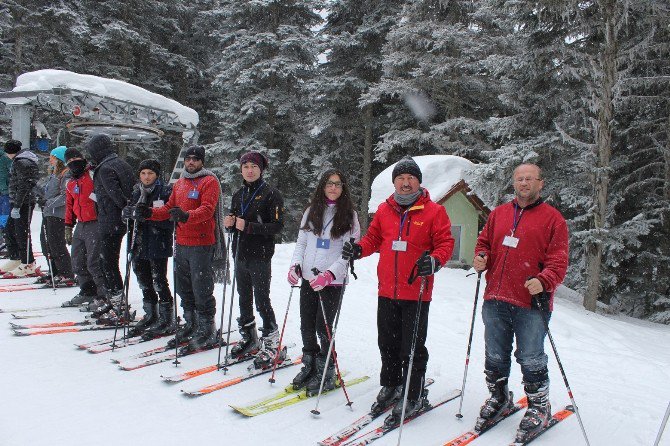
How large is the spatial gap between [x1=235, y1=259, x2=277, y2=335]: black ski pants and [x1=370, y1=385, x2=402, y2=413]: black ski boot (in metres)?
1.38

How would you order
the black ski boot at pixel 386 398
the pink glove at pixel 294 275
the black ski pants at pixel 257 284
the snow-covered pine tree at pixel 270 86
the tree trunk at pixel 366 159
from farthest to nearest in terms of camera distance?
1. the tree trunk at pixel 366 159
2. the snow-covered pine tree at pixel 270 86
3. the black ski pants at pixel 257 284
4. the pink glove at pixel 294 275
5. the black ski boot at pixel 386 398

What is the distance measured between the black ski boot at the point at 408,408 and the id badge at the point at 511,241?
4.51ft

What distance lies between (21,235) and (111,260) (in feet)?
13.0

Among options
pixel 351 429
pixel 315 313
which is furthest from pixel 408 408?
pixel 315 313

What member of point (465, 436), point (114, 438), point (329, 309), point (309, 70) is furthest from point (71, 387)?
point (309, 70)

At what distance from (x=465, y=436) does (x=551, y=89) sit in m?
10.7

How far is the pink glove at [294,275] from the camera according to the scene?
13.2ft

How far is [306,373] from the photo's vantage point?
13.9ft

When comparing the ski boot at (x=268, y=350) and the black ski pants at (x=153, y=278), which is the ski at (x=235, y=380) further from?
the black ski pants at (x=153, y=278)

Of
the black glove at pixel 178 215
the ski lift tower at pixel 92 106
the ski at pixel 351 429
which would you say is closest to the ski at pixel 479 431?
the ski at pixel 351 429

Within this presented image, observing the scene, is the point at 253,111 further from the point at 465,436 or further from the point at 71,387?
the point at 465,436

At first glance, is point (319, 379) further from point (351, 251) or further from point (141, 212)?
point (141, 212)

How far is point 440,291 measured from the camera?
9266mm

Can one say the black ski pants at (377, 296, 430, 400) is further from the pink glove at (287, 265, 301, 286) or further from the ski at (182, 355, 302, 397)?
the ski at (182, 355, 302, 397)
